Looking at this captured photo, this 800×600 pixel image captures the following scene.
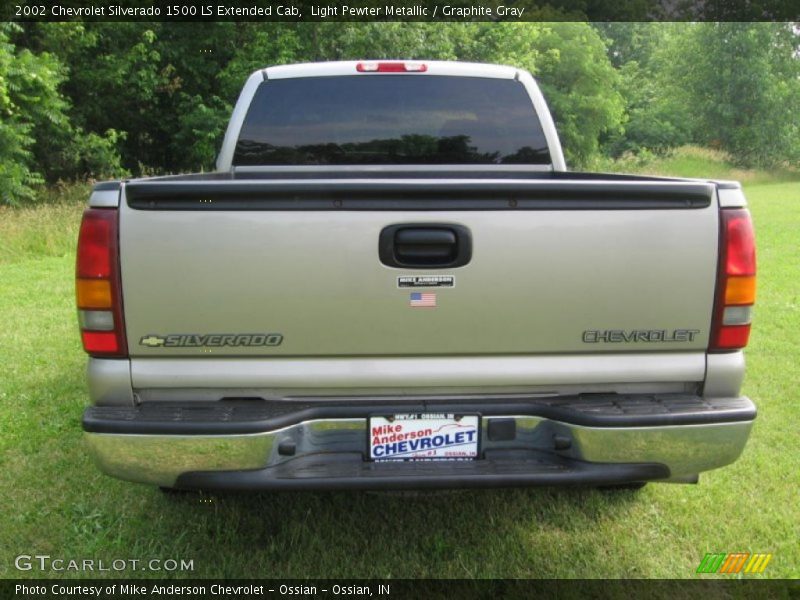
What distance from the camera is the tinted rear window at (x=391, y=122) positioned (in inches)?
166

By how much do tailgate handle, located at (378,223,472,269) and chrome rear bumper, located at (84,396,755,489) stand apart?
1.66 feet

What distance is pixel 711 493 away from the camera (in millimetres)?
3586

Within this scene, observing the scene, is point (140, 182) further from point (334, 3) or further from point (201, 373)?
point (334, 3)

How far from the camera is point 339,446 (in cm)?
247

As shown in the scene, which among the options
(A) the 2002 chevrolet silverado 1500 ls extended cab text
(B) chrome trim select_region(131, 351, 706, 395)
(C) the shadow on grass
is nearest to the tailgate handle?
(A) the 2002 chevrolet silverado 1500 ls extended cab text

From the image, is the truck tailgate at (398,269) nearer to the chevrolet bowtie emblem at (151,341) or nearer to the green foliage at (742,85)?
the chevrolet bowtie emblem at (151,341)

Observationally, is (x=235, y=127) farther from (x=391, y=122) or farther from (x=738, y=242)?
(x=738, y=242)

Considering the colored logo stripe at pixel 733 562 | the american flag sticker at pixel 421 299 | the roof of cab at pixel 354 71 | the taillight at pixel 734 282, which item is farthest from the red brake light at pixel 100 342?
the colored logo stripe at pixel 733 562

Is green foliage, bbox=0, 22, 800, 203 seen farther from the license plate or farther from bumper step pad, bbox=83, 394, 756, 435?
the license plate

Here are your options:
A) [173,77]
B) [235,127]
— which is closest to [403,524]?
[235,127]

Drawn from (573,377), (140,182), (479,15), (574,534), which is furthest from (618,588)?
(479,15)

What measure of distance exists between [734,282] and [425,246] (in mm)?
1091

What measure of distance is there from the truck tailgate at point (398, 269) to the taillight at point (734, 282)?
0.04 metres

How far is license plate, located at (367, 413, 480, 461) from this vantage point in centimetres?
244
